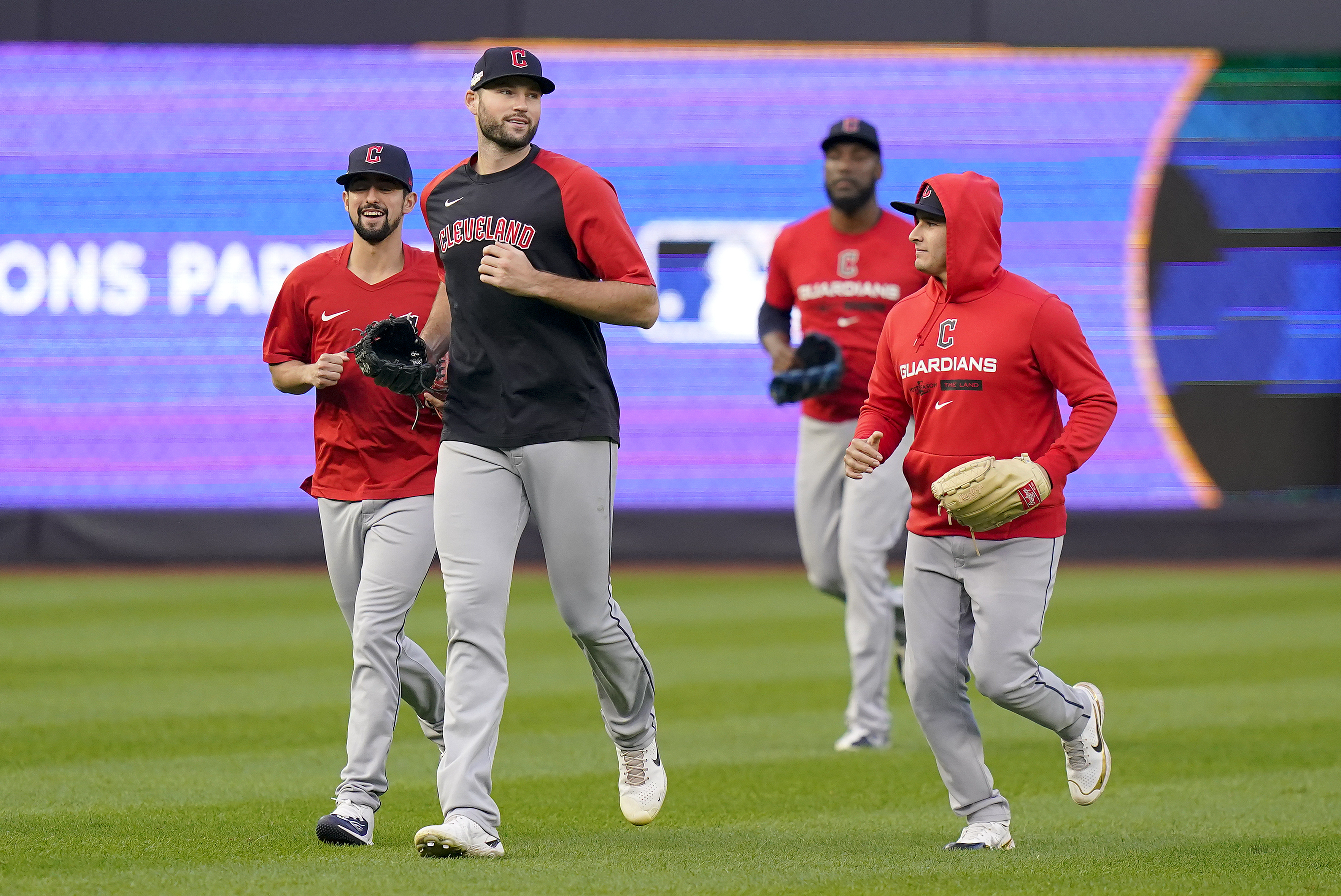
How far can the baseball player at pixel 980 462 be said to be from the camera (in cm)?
498

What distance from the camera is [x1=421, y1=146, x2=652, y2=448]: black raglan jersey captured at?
5.00m

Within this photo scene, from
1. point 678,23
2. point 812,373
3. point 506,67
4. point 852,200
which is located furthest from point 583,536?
point 678,23

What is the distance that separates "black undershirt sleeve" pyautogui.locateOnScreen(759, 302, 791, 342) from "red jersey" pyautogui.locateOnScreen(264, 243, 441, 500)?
262cm

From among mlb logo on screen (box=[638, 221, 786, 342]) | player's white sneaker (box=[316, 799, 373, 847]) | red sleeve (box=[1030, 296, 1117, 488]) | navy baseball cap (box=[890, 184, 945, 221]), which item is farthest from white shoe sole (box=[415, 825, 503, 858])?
mlb logo on screen (box=[638, 221, 786, 342])

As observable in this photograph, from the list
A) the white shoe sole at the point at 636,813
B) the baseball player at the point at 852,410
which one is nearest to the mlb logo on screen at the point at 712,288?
the baseball player at the point at 852,410

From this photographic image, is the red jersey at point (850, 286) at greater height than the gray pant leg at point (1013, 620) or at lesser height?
greater

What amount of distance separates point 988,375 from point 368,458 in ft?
6.58

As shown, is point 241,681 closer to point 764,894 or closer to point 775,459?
point 764,894

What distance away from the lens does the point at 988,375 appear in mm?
5023

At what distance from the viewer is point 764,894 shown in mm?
4469

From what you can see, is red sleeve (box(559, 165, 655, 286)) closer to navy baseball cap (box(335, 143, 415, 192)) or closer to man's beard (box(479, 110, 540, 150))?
man's beard (box(479, 110, 540, 150))

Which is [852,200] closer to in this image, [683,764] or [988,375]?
[683,764]

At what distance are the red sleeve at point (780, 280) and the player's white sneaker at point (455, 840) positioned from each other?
150 inches

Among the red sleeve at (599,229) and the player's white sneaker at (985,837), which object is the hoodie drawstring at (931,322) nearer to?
the red sleeve at (599,229)
